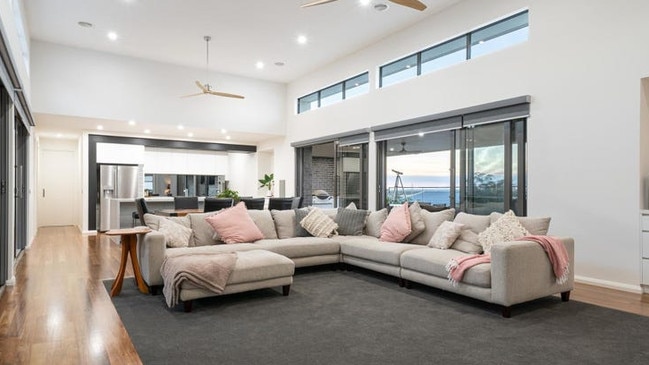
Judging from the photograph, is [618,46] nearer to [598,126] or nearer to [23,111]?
[598,126]

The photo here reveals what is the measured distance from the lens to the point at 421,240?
5.01 meters

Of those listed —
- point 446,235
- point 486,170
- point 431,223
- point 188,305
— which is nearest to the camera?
point 188,305

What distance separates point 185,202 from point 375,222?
11.6 ft

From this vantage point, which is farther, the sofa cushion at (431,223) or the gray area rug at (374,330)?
the sofa cushion at (431,223)

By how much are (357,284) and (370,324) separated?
1334mm

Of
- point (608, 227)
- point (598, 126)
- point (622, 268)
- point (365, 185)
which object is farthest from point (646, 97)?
point (365, 185)

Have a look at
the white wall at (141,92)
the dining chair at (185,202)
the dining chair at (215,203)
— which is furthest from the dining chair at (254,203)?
the white wall at (141,92)

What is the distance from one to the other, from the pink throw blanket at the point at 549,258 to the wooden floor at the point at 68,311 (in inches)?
20.8

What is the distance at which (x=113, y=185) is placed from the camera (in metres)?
9.78

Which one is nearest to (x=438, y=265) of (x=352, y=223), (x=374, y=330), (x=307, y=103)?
(x=374, y=330)

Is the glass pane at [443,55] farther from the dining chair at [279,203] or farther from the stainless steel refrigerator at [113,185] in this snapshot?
the stainless steel refrigerator at [113,185]

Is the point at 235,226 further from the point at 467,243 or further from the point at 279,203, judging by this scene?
the point at 467,243

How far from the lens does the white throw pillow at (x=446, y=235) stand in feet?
14.6

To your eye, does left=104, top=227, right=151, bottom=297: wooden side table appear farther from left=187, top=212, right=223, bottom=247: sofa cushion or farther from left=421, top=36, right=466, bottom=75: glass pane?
left=421, top=36, right=466, bottom=75: glass pane
